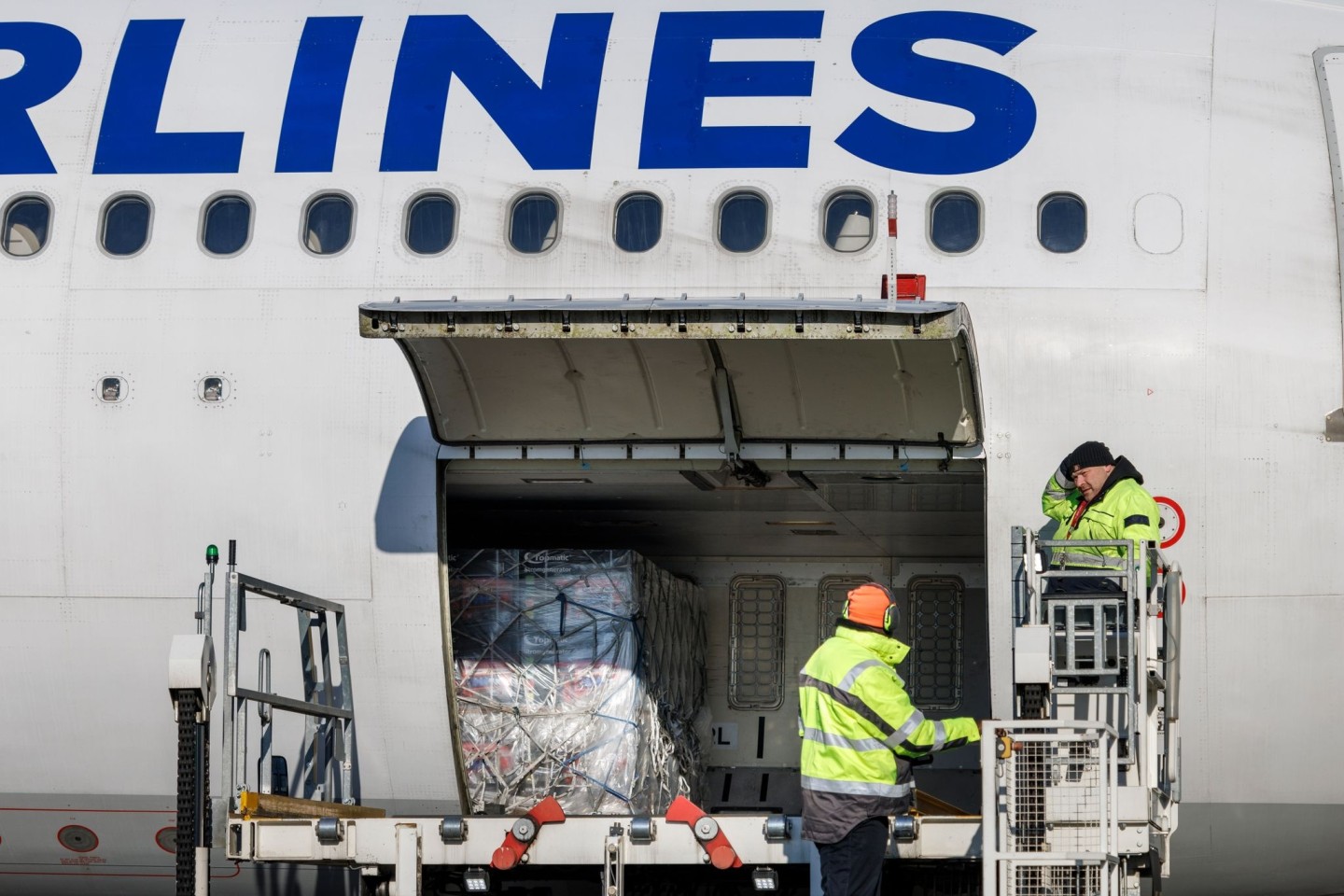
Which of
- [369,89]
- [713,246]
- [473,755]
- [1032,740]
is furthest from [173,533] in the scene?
[1032,740]

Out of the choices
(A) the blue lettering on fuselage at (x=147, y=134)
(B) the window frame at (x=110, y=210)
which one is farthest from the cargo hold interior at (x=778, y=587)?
(A) the blue lettering on fuselage at (x=147, y=134)

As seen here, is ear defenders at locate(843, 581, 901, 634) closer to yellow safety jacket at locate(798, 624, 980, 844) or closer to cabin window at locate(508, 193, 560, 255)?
yellow safety jacket at locate(798, 624, 980, 844)

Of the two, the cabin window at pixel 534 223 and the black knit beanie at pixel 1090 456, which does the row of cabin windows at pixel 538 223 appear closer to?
the cabin window at pixel 534 223

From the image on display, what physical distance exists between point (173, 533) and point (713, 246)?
3468 mm

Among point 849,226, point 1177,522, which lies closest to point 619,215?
point 849,226

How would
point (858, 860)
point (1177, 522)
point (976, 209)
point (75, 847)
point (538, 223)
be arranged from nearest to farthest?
point (858, 860) → point (1177, 522) → point (976, 209) → point (538, 223) → point (75, 847)

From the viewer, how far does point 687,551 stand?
12461mm

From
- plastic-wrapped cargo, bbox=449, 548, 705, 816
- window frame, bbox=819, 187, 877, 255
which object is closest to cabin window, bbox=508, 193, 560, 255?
window frame, bbox=819, 187, 877, 255

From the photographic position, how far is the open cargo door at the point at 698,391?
9000 mm

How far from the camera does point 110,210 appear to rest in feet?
32.3

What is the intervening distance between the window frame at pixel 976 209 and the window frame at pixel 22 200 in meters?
5.16

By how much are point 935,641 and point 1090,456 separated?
366cm

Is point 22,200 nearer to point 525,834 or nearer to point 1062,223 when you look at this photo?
point 525,834

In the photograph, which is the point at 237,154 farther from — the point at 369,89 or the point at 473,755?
the point at 473,755
